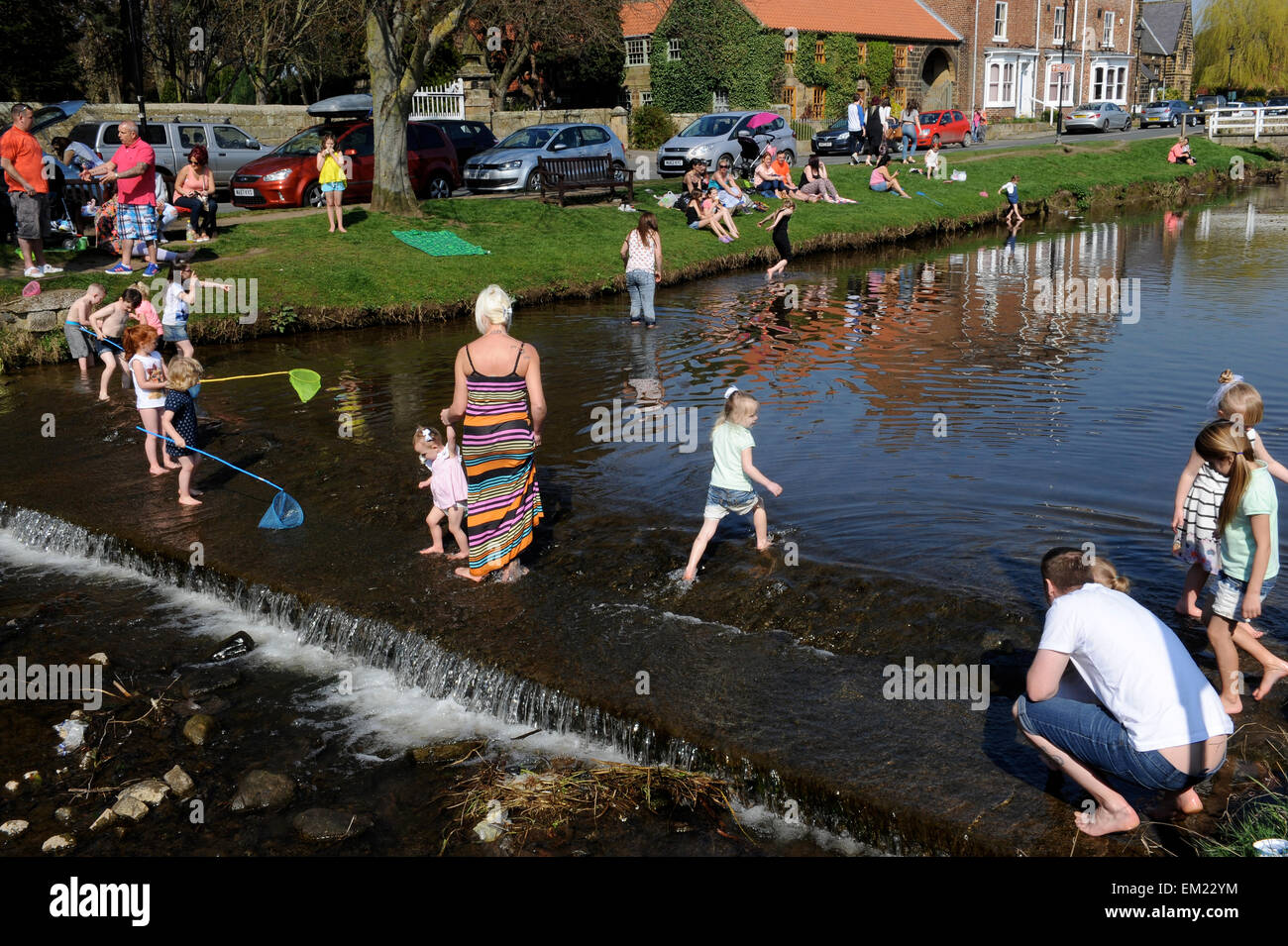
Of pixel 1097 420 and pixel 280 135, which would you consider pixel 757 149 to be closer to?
pixel 280 135

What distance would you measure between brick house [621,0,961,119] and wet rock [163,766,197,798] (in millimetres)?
46129

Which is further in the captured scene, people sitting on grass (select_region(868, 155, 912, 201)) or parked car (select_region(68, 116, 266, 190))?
people sitting on grass (select_region(868, 155, 912, 201))

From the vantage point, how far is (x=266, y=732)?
285 inches

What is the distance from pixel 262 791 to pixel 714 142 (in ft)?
94.4

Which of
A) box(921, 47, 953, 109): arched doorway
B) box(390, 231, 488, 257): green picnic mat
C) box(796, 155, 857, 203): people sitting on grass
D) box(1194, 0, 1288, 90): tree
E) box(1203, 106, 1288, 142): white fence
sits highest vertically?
box(1194, 0, 1288, 90): tree

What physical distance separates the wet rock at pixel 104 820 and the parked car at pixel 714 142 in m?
27.5

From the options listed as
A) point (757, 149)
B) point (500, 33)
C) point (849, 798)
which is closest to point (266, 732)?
point (849, 798)

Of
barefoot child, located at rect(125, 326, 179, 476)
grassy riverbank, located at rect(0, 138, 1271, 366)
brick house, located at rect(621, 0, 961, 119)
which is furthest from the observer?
brick house, located at rect(621, 0, 961, 119)

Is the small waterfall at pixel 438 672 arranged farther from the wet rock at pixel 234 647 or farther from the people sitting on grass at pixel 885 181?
the people sitting on grass at pixel 885 181

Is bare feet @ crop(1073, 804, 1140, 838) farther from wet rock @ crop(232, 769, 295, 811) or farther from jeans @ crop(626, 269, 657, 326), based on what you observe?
jeans @ crop(626, 269, 657, 326)

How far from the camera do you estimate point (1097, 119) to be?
184ft

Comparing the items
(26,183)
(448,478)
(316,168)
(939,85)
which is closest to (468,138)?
(316,168)

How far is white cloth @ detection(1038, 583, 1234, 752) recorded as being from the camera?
16.3ft

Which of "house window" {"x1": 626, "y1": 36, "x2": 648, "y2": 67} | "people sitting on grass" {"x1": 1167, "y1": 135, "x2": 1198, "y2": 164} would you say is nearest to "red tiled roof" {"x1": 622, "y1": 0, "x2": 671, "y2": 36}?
"house window" {"x1": 626, "y1": 36, "x2": 648, "y2": 67}
